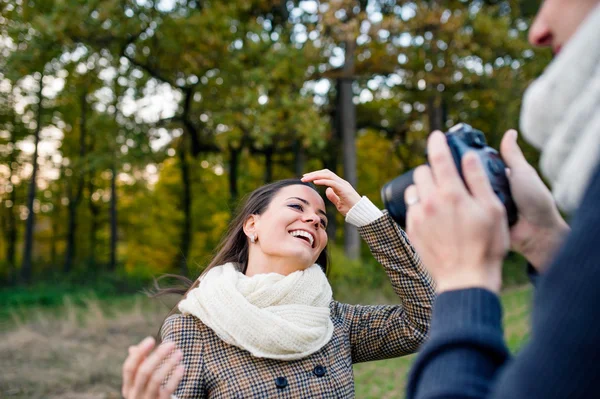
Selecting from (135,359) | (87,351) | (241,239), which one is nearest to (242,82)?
(87,351)

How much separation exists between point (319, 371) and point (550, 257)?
130 cm

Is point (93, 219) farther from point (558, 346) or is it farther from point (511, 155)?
point (558, 346)

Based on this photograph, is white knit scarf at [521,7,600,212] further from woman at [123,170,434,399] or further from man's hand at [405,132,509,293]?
woman at [123,170,434,399]

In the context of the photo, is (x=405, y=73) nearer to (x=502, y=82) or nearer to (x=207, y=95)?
(x=502, y=82)

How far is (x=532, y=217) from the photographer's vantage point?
1147mm

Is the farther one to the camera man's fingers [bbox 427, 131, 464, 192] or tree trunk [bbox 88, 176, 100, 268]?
tree trunk [bbox 88, 176, 100, 268]

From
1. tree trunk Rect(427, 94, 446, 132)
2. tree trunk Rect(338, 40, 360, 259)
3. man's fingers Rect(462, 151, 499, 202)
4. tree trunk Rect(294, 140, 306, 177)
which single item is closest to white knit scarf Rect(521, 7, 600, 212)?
man's fingers Rect(462, 151, 499, 202)

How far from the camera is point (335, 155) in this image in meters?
16.3

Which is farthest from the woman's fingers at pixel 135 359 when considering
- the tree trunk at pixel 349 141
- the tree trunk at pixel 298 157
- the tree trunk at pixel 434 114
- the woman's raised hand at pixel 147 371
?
the tree trunk at pixel 434 114

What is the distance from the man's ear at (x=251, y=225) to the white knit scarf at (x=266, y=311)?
9.7 inches

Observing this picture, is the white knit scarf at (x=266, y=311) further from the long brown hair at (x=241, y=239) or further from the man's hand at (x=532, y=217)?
the man's hand at (x=532, y=217)

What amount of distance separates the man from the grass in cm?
389

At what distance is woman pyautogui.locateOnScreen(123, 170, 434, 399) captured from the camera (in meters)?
1.92

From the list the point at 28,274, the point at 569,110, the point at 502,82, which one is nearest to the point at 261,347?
the point at 569,110
